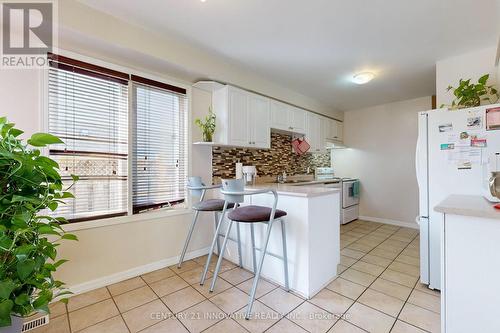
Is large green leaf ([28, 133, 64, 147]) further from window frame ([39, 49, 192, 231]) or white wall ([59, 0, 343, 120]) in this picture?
white wall ([59, 0, 343, 120])

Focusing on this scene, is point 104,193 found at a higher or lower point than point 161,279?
higher

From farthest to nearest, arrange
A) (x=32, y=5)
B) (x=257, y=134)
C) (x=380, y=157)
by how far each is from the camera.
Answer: (x=380, y=157) < (x=257, y=134) < (x=32, y=5)

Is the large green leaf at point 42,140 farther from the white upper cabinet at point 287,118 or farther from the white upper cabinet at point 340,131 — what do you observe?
the white upper cabinet at point 340,131

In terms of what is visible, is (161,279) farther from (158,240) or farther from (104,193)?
(104,193)

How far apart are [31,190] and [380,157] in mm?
5285

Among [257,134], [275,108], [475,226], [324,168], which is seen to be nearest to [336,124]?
[324,168]

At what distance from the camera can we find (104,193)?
2.28 meters

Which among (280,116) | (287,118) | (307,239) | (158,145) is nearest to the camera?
(307,239)

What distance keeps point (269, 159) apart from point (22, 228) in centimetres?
326

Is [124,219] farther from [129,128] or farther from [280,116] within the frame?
[280,116]

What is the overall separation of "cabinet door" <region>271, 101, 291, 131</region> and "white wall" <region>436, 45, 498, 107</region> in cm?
202

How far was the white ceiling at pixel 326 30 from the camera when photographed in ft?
6.26

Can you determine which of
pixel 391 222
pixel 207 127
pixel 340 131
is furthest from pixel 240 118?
pixel 391 222

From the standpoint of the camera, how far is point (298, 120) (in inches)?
160
